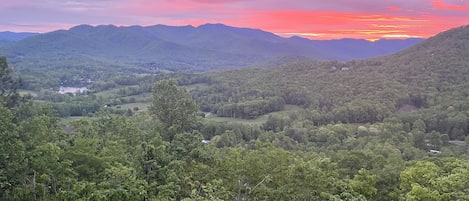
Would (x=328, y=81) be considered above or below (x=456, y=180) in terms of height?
below

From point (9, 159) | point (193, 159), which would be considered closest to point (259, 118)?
point (193, 159)

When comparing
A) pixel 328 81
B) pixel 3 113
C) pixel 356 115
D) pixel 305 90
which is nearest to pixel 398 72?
pixel 328 81

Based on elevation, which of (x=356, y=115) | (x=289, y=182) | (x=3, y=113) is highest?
(x=3, y=113)

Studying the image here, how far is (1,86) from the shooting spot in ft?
90.4

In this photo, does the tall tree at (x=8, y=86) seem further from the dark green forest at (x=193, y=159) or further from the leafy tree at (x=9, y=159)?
the leafy tree at (x=9, y=159)

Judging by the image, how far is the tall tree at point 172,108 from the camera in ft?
99.2

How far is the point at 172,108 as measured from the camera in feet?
99.8

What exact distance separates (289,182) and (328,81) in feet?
325

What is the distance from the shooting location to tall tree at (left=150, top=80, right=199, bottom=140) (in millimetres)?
30234

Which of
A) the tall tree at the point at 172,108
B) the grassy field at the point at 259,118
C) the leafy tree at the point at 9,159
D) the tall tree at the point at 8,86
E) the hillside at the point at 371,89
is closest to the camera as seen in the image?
the leafy tree at the point at 9,159

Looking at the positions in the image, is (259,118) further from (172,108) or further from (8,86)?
(8,86)

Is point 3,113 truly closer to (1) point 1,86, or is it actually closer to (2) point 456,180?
(1) point 1,86

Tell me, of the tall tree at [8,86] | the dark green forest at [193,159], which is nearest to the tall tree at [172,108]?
the dark green forest at [193,159]

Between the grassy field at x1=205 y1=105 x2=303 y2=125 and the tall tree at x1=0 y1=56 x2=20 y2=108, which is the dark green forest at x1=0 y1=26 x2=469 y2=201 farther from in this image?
the grassy field at x1=205 y1=105 x2=303 y2=125
